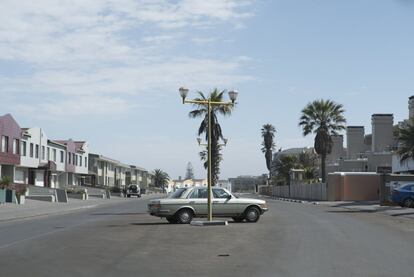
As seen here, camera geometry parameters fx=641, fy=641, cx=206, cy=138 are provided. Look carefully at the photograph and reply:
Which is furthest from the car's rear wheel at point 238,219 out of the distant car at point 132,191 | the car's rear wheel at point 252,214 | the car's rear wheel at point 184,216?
the distant car at point 132,191

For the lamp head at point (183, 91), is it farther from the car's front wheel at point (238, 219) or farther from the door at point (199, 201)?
the car's front wheel at point (238, 219)

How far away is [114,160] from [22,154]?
181ft

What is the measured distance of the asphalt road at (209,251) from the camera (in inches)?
460

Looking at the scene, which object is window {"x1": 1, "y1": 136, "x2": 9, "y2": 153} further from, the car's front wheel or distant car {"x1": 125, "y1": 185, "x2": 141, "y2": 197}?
the car's front wheel

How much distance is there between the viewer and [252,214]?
2516cm

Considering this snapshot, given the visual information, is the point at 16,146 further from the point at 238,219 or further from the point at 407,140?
the point at 238,219

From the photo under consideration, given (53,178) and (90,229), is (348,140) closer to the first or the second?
(53,178)

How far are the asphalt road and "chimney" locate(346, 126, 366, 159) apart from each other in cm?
6294

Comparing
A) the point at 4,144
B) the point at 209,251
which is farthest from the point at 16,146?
the point at 209,251

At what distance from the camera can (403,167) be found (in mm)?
56812

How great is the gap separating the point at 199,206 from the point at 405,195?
19.6m

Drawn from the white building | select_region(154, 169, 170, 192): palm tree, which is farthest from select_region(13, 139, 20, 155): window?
Answer: select_region(154, 169, 170, 192): palm tree

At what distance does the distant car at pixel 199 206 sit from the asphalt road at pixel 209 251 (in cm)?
192

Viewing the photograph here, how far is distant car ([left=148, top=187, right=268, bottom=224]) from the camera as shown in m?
24.4
